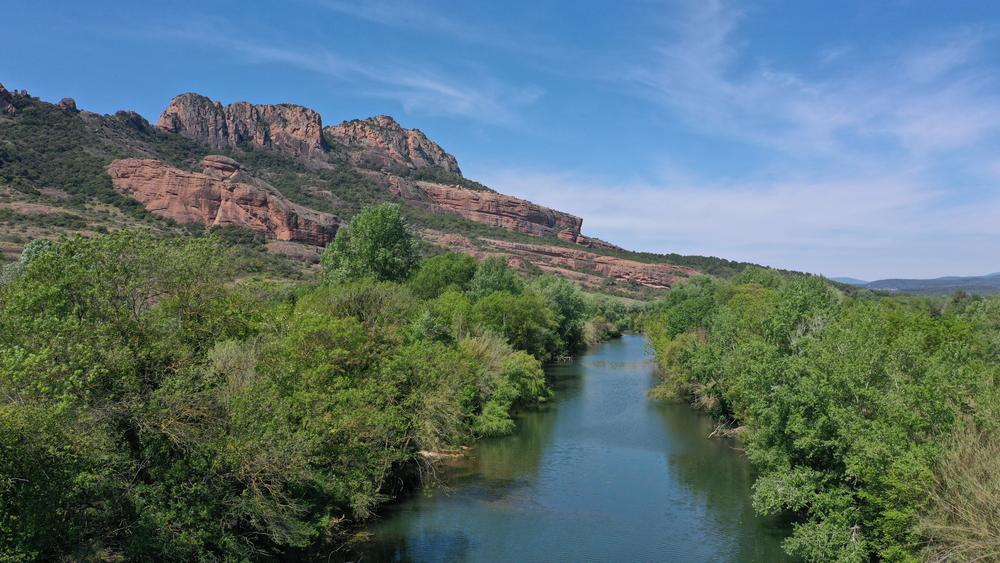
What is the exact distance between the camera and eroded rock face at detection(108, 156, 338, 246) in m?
115

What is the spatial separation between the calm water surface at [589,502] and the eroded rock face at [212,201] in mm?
85409

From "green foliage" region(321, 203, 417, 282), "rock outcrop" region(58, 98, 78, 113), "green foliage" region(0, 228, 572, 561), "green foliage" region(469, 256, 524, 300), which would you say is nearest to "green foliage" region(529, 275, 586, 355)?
"green foliage" region(469, 256, 524, 300)

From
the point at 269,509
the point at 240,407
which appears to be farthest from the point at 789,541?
the point at 240,407

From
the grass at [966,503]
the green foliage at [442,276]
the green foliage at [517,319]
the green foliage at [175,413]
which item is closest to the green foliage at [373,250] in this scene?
the green foliage at [442,276]

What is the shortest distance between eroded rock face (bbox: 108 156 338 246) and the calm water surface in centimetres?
8541

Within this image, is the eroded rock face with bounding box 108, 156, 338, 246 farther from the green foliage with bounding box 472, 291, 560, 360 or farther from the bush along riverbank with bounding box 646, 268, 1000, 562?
the bush along riverbank with bounding box 646, 268, 1000, 562

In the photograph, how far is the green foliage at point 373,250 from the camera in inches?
2596

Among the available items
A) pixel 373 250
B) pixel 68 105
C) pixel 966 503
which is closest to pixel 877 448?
pixel 966 503

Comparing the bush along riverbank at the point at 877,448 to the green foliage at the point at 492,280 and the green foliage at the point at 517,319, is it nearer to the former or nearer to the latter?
A: the green foliage at the point at 517,319

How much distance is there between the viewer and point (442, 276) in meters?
73.8

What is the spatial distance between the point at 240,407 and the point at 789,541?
1916 centimetres

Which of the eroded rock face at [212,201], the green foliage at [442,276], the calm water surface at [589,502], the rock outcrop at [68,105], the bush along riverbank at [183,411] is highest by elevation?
the rock outcrop at [68,105]

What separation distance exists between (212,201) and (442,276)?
67.7 meters

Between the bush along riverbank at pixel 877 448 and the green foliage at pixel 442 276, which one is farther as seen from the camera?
the green foliage at pixel 442 276
